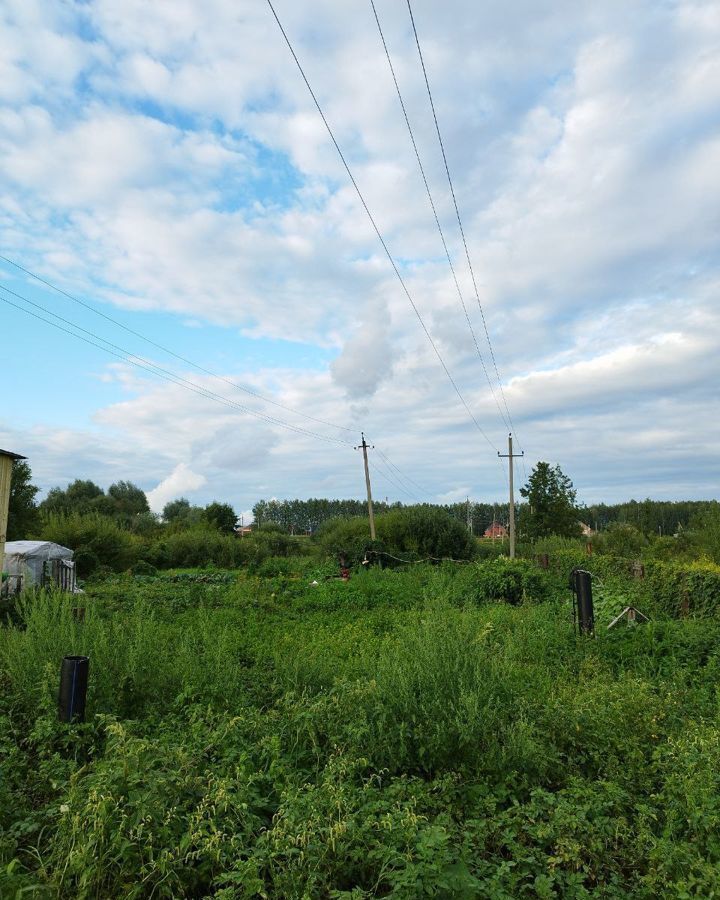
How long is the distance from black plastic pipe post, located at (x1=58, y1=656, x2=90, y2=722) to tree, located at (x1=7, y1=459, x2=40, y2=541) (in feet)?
80.5

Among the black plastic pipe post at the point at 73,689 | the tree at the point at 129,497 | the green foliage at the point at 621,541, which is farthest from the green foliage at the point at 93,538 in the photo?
the tree at the point at 129,497

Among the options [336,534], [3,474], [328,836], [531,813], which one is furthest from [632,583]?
[336,534]

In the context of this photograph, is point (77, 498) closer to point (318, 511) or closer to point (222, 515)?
point (222, 515)

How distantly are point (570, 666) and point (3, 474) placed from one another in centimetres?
930

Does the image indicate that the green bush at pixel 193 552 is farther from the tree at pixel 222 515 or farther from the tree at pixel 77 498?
the tree at pixel 77 498

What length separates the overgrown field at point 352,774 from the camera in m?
2.60

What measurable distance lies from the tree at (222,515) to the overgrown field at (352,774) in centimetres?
3808

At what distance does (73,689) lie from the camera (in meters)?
4.22

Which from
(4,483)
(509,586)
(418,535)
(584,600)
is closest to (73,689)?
(584,600)

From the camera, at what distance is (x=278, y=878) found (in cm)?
246

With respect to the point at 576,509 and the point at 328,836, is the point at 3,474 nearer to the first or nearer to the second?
the point at 328,836

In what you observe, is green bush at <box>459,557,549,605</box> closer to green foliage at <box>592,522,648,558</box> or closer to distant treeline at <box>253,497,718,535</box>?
green foliage at <box>592,522,648,558</box>

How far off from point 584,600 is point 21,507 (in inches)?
1029

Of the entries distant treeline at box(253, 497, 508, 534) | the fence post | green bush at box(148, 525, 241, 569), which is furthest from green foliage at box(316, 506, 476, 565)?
distant treeline at box(253, 497, 508, 534)
